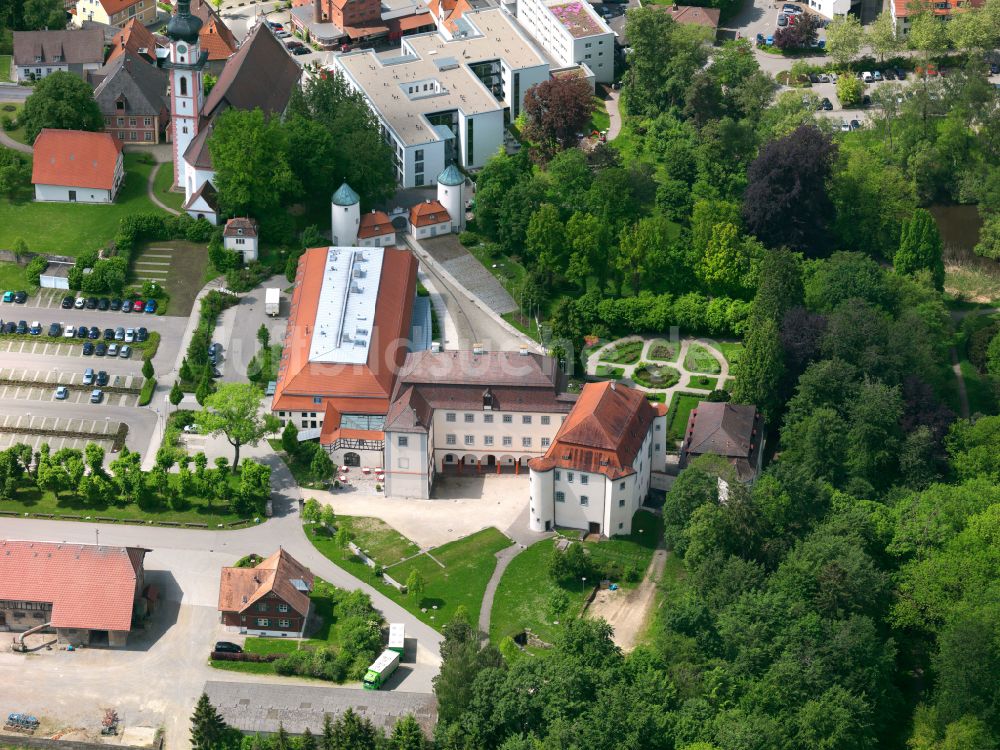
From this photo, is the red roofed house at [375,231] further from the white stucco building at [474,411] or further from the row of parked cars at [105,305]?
the white stucco building at [474,411]

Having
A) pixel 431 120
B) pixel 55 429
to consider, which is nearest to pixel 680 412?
pixel 431 120

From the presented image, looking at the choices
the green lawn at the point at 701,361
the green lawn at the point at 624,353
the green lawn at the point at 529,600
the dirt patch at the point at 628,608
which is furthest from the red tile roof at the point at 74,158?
the dirt patch at the point at 628,608

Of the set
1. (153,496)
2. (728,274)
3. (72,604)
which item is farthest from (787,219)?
(72,604)

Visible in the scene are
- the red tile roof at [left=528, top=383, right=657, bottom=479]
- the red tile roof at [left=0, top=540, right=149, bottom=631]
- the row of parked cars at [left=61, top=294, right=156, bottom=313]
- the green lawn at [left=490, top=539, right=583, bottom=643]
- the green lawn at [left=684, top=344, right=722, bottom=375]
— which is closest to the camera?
the red tile roof at [left=0, top=540, right=149, bottom=631]

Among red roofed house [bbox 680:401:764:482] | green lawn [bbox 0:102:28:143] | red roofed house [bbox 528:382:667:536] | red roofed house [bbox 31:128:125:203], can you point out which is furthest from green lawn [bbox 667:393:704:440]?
green lawn [bbox 0:102:28:143]

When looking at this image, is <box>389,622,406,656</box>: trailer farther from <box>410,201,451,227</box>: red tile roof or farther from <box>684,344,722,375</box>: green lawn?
<box>410,201,451,227</box>: red tile roof
